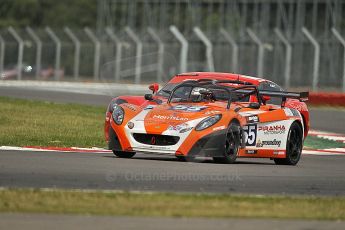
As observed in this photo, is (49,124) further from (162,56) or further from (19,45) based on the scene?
(19,45)

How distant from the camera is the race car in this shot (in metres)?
13.7

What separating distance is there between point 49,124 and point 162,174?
849cm

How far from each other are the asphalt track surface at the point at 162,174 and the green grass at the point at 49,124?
6.70 ft

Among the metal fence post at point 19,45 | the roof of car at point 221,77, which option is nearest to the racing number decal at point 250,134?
the roof of car at point 221,77

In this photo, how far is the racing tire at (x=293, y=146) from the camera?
599 inches

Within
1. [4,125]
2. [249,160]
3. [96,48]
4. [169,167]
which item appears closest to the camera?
[169,167]

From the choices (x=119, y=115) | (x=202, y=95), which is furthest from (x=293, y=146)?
(x=119, y=115)

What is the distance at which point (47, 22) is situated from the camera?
86562 millimetres

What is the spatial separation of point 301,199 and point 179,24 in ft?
169

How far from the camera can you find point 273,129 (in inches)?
589

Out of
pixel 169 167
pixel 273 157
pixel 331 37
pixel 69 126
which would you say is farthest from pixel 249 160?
pixel 331 37

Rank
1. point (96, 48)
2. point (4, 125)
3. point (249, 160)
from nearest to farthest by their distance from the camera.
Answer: point (249, 160) < point (4, 125) < point (96, 48)

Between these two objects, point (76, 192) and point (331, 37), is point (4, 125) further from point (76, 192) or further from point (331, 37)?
point (331, 37)

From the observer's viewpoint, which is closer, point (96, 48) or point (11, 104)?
point (11, 104)
